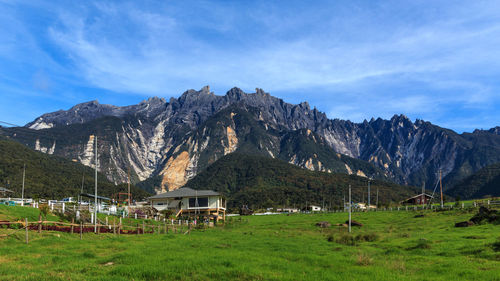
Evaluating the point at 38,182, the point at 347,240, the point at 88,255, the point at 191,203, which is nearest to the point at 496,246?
the point at 347,240

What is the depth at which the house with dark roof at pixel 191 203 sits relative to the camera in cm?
9219

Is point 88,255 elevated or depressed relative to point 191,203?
elevated

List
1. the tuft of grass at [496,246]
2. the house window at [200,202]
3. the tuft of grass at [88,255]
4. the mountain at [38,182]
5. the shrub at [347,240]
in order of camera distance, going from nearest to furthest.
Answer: the tuft of grass at [88,255], the tuft of grass at [496,246], the shrub at [347,240], the house window at [200,202], the mountain at [38,182]

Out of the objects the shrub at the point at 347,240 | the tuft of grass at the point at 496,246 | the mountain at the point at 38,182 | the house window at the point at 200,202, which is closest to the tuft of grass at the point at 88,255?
the shrub at the point at 347,240

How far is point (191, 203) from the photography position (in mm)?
93750

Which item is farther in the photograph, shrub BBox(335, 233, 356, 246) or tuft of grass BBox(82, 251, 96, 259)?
shrub BBox(335, 233, 356, 246)

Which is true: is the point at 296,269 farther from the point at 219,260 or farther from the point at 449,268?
the point at 449,268

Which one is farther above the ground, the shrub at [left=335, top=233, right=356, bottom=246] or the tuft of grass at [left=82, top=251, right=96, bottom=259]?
the tuft of grass at [left=82, top=251, right=96, bottom=259]

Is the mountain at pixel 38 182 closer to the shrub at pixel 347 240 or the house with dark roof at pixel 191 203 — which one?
the house with dark roof at pixel 191 203

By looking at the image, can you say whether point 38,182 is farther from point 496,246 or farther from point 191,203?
point 496,246

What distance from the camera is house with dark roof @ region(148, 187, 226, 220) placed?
9219cm

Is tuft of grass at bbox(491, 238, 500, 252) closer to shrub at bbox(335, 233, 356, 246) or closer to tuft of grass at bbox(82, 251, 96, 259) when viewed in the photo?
shrub at bbox(335, 233, 356, 246)

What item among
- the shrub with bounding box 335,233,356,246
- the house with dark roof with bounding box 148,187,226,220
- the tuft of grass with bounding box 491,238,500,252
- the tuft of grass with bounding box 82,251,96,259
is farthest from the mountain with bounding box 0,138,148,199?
the tuft of grass with bounding box 491,238,500,252

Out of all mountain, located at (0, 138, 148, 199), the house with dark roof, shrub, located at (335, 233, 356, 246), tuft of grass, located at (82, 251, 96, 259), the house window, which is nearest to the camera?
tuft of grass, located at (82, 251, 96, 259)
